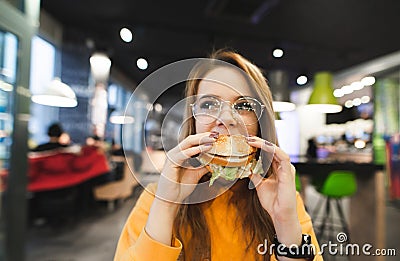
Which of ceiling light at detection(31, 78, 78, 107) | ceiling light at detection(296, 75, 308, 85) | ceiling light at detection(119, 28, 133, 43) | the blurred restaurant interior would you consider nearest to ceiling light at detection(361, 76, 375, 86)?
the blurred restaurant interior

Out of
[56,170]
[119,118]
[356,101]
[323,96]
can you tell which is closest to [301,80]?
[323,96]

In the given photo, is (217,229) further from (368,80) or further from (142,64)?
(368,80)

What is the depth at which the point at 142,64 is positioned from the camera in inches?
19.6

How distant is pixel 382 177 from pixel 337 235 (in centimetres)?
72

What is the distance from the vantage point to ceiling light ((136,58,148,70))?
494 millimetres

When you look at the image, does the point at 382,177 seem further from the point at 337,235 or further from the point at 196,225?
the point at 196,225

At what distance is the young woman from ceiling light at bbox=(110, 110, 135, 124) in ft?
0.30

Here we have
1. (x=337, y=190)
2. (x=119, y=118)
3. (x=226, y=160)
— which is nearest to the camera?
(x=226, y=160)

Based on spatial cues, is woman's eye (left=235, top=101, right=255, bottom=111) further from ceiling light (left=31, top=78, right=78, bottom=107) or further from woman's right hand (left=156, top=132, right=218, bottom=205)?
ceiling light (left=31, top=78, right=78, bottom=107)

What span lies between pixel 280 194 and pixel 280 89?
198mm

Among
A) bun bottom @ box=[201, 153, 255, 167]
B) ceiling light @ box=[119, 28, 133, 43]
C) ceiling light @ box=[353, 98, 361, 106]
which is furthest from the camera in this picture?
ceiling light @ box=[353, 98, 361, 106]

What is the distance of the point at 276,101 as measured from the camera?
0.52m

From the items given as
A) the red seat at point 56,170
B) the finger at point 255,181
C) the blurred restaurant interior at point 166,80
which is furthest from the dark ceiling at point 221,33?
the red seat at point 56,170

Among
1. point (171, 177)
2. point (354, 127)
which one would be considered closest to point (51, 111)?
point (171, 177)
